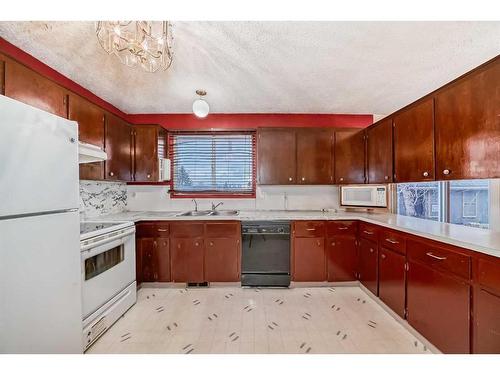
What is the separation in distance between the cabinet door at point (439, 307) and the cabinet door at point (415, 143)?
0.87 m

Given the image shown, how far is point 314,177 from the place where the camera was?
339 cm

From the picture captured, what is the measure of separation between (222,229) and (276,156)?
1.31 m

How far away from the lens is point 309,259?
3.01 meters

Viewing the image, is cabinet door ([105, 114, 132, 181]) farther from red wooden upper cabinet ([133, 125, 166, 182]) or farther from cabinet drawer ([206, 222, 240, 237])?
cabinet drawer ([206, 222, 240, 237])

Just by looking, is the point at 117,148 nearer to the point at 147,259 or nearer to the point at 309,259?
the point at 147,259

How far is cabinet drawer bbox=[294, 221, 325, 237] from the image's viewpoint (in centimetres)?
302

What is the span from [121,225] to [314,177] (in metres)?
2.53

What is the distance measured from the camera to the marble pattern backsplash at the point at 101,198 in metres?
2.83

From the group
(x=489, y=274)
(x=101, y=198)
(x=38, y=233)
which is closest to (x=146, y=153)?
(x=101, y=198)

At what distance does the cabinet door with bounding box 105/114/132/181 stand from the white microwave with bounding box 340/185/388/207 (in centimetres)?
316

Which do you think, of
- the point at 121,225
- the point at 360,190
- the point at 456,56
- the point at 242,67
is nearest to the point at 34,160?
the point at 121,225
